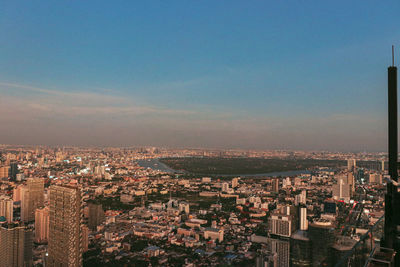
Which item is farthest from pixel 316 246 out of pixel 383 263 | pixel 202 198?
pixel 202 198

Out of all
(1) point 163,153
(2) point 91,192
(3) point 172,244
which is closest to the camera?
(3) point 172,244

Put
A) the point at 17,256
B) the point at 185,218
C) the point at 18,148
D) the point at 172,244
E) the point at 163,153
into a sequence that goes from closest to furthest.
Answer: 1. the point at 17,256
2. the point at 172,244
3. the point at 185,218
4. the point at 18,148
5. the point at 163,153

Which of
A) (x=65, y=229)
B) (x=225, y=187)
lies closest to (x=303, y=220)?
(x=65, y=229)

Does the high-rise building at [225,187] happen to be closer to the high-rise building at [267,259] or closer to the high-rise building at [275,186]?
the high-rise building at [275,186]

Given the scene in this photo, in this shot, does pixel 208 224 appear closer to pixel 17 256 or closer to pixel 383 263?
pixel 17 256

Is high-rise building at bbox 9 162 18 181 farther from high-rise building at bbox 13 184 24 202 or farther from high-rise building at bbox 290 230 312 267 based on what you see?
high-rise building at bbox 290 230 312 267

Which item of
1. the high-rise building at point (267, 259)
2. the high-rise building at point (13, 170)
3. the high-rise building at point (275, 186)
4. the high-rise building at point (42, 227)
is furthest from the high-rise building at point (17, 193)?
the high-rise building at point (275, 186)

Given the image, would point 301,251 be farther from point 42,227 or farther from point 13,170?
point 13,170
